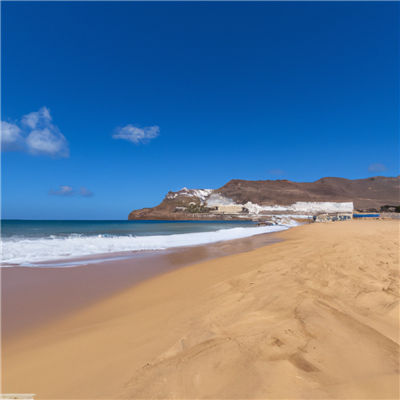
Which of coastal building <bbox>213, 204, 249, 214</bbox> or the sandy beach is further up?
coastal building <bbox>213, 204, 249, 214</bbox>

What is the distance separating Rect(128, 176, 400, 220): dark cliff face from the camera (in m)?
68.5

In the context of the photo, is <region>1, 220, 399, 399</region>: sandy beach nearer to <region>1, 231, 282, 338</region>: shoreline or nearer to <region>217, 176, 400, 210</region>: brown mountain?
<region>1, 231, 282, 338</region>: shoreline

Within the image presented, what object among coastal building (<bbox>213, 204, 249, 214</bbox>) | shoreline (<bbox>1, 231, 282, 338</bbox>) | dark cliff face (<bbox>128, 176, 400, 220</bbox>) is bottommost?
shoreline (<bbox>1, 231, 282, 338</bbox>)

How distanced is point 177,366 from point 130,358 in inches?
19.6

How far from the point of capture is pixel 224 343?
1.89 metres

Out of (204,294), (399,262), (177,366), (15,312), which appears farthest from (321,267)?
(15,312)

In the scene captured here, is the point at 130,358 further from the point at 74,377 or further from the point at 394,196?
the point at 394,196

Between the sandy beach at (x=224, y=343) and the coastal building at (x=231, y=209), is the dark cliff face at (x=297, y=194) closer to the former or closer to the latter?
the coastal building at (x=231, y=209)

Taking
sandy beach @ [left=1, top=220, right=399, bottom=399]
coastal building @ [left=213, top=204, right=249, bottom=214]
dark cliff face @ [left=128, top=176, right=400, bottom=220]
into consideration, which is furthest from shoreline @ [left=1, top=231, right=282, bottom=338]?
coastal building @ [left=213, top=204, right=249, bottom=214]

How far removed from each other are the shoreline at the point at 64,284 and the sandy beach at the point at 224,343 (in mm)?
63

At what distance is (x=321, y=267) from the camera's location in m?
4.09

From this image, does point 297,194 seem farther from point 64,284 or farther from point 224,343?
point 224,343

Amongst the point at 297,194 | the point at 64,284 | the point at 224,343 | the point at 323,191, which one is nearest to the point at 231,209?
the point at 297,194

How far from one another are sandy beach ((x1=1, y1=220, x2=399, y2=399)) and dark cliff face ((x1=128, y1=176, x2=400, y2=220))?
65894 mm
